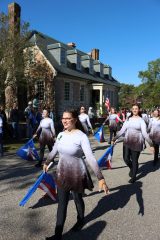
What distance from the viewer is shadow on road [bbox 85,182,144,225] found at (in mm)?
5328

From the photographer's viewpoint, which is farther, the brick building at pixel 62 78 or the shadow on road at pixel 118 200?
the brick building at pixel 62 78

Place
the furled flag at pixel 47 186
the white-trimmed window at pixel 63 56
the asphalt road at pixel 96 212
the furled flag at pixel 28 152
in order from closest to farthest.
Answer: the asphalt road at pixel 96 212
the furled flag at pixel 47 186
the furled flag at pixel 28 152
the white-trimmed window at pixel 63 56

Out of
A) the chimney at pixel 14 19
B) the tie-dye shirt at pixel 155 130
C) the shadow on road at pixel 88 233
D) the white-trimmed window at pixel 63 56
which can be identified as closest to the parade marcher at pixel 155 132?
the tie-dye shirt at pixel 155 130

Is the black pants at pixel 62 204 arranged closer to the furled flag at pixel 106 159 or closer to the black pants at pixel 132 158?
the black pants at pixel 132 158

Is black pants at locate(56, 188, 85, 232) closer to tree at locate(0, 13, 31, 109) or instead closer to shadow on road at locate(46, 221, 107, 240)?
shadow on road at locate(46, 221, 107, 240)

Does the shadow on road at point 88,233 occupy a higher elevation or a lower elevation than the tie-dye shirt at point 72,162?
lower

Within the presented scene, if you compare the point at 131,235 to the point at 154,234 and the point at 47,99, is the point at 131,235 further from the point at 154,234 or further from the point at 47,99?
the point at 47,99

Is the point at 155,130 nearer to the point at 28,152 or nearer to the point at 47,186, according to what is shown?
the point at 28,152

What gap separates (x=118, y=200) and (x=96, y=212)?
2.84 feet

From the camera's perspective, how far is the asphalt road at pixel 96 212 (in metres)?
4.42

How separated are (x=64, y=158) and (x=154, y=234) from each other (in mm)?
1781

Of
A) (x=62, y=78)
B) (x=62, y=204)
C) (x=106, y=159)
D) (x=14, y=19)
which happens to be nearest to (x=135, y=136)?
A: (x=106, y=159)

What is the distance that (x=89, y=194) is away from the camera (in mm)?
6383

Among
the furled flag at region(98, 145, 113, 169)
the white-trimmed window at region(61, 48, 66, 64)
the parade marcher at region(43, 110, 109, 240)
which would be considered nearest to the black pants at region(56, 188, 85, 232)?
the parade marcher at region(43, 110, 109, 240)
